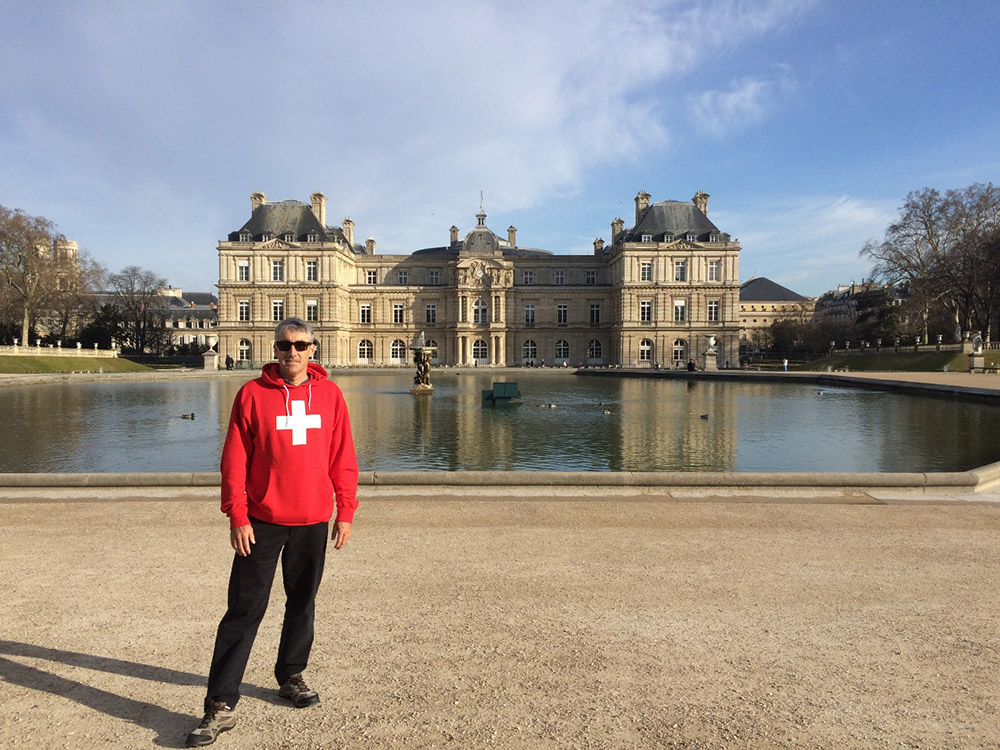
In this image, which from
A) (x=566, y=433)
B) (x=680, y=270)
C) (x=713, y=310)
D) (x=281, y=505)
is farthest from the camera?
(x=713, y=310)

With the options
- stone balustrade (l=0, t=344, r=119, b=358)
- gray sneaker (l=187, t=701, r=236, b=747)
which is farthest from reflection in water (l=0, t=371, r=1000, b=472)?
stone balustrade (l=0, t=344, r=119, b=358)

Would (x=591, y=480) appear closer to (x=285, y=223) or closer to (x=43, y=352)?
(x=43, y=352)

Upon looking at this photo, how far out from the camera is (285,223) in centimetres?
6756

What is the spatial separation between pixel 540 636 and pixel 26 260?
65172 millimetres

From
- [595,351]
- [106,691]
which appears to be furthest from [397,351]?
[106,691]

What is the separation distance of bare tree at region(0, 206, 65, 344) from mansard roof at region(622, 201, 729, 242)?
5413 cm

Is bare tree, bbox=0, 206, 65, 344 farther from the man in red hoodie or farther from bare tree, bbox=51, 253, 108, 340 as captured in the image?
the man in red hoodie

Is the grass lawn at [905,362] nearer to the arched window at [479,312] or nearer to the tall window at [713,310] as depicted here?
the tall window at [713,310]

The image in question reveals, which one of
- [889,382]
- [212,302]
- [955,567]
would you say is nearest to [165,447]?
[955,567]

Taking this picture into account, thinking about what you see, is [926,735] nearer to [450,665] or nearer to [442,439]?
[450,665]

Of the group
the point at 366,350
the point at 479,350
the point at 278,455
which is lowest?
the point at 278,455

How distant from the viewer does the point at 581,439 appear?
640 inches

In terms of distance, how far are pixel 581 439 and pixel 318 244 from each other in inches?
2198

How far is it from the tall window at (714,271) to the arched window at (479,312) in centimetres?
2382
